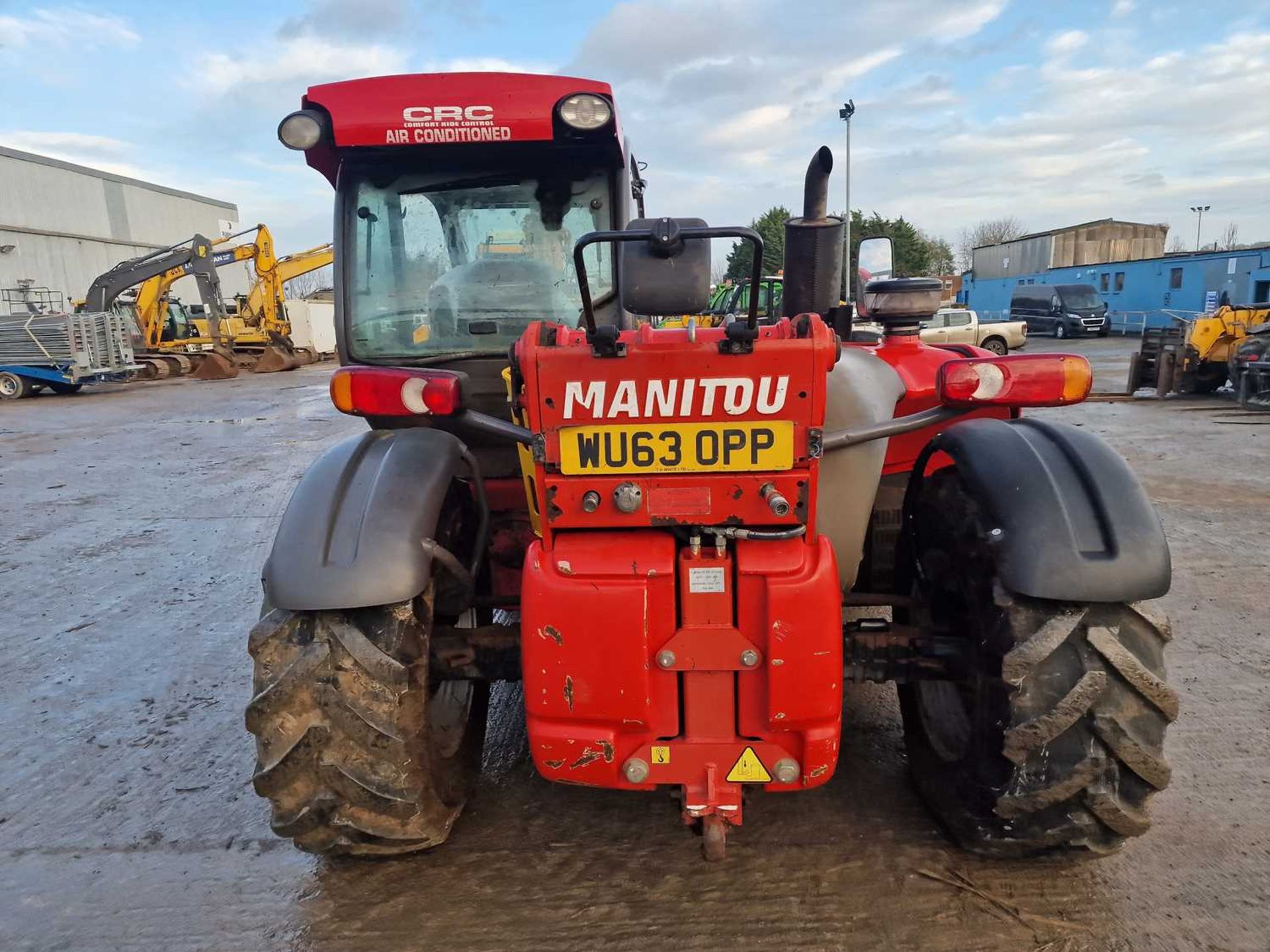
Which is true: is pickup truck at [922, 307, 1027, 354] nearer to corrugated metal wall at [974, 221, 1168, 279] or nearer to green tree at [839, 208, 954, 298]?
green tree at [839, 208, 954, 298]

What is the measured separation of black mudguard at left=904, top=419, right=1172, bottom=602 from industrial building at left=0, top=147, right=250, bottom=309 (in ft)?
135

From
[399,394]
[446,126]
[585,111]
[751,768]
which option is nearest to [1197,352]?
[585,111]

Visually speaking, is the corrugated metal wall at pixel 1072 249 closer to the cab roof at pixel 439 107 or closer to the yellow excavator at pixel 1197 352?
the yellow excavator at pixel 1197 352

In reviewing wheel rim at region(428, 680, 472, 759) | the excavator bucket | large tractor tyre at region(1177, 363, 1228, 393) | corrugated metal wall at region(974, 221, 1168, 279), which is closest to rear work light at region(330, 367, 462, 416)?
wheel rim at region(428, 680, 472, 759)

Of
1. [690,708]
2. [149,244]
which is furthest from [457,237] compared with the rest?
[149,244]

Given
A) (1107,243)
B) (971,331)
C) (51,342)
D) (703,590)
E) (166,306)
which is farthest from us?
(1107,243)

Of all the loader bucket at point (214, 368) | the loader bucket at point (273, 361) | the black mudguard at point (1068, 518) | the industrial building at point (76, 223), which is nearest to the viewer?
the black mudguard at point (1068, 518)

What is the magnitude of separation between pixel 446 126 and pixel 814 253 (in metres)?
1.51

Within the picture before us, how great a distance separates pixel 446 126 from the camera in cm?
332

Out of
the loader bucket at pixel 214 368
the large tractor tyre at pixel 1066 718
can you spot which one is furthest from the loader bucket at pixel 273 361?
the large tractor tyre at pixel 1066 718

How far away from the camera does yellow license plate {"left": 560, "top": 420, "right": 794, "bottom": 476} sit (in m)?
2.22

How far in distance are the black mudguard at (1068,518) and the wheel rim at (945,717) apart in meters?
0.74

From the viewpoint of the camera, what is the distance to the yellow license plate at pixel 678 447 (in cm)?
222

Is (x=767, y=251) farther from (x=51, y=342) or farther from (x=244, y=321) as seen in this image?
(x=244, y=321)
